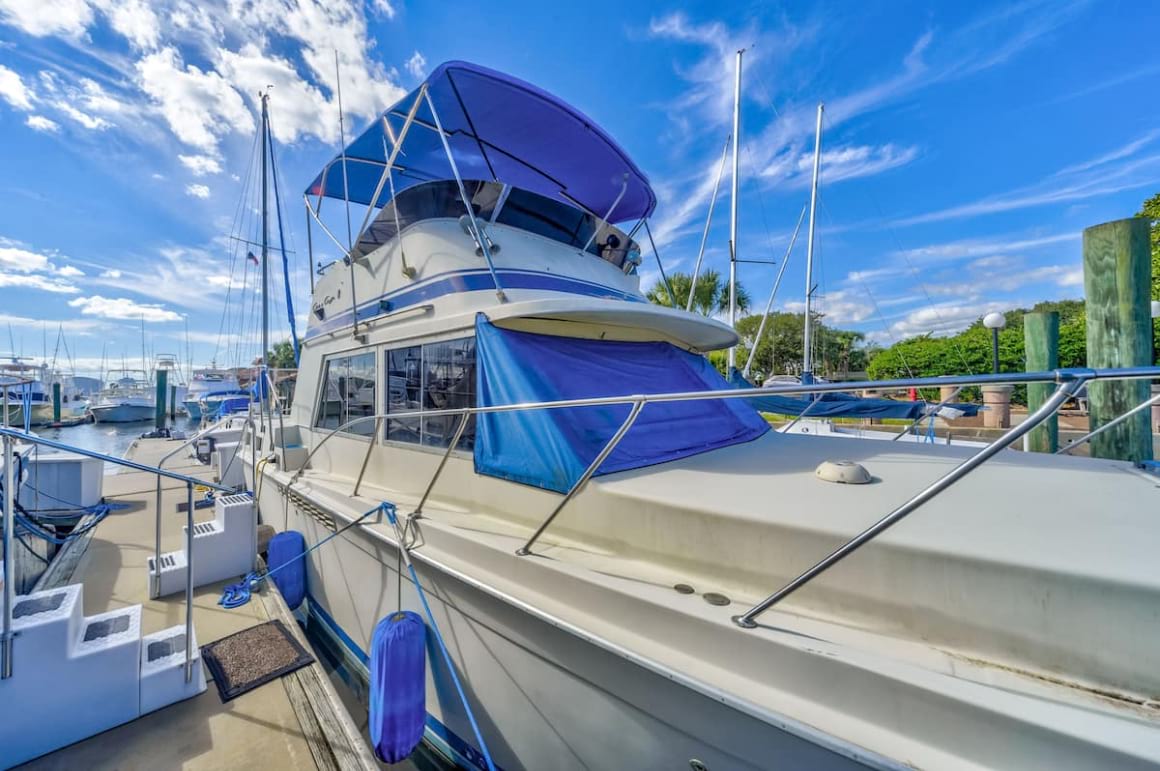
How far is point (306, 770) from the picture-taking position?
85.7 inches

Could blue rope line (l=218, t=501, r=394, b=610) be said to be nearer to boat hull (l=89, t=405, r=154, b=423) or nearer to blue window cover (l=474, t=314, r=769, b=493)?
blue window cover (l=474, t=314, r=769, b=493)

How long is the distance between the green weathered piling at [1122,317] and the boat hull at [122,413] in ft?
153

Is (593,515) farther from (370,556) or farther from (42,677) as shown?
(42,677)

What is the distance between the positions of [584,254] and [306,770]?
157 inches

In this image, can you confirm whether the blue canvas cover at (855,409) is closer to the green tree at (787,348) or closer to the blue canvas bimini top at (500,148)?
the blue canvas bimini top at (500,148)

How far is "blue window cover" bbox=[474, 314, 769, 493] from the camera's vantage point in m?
2.20

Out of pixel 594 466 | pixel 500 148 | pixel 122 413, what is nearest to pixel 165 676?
pixel 594 466

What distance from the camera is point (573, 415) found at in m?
2.38

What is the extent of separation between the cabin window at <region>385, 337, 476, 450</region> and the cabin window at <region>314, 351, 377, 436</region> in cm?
38

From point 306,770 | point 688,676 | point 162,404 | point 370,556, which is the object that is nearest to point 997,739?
point 688,676

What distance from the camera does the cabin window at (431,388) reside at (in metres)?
2.88

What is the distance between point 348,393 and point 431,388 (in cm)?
165

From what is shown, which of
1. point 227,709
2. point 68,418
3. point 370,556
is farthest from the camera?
point 68,418

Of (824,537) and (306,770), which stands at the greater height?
(824,537)
